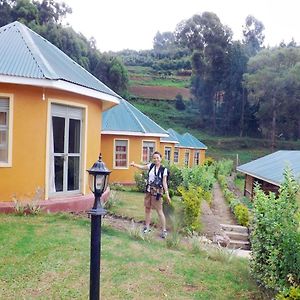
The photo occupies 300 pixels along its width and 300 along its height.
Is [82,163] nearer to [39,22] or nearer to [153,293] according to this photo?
[153,293]

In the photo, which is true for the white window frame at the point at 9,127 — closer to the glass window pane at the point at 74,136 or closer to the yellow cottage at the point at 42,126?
the yellow cottage at the point at 42,126

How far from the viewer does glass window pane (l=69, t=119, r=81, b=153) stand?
34.9 ft

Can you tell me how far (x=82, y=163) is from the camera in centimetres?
1105

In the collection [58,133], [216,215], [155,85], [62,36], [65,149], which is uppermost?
[62,36]

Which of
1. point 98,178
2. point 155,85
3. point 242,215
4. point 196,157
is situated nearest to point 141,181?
point 242,215

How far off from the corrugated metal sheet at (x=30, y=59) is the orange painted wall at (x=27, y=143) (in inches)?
15.9

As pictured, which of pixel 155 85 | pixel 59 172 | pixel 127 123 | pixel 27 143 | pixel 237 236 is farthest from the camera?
pixel 155 85

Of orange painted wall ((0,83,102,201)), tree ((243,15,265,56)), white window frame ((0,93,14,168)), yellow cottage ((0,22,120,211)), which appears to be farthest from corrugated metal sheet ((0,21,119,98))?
tree ((243,15,265,56))

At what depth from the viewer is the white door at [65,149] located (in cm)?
1020

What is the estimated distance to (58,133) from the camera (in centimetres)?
1026

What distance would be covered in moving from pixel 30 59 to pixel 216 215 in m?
9.63

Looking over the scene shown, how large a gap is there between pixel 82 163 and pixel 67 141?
85 cm

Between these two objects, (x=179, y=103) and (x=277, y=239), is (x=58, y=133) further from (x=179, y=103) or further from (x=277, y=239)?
(x=179, y=103)

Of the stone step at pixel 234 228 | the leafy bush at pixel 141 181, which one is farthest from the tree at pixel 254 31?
the stone step at pixel 234 228
